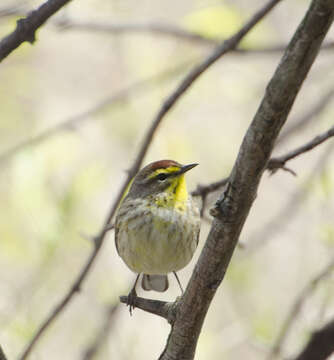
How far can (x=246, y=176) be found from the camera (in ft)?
6.35

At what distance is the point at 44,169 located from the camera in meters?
5.81

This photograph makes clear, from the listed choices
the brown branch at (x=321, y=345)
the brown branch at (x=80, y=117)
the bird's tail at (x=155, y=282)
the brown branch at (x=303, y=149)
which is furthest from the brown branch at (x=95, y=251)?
the brown branch at (x=321, y=345)

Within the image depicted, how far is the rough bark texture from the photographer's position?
1.69 m

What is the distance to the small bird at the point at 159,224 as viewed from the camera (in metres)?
4.24

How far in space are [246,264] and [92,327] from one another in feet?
5.86

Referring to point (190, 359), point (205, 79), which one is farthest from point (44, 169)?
point (190, 359)

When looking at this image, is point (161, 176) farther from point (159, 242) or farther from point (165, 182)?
point (159, 242)

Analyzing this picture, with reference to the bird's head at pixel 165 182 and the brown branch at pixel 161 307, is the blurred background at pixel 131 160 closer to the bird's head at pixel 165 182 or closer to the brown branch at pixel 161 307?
the bird's head at pixel 165 182

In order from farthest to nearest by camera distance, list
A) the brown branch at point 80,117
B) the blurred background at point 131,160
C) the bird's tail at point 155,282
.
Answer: the blurred background at point 131,160 → the brown branch at point 80,117 → the bird's tail at point 155,282

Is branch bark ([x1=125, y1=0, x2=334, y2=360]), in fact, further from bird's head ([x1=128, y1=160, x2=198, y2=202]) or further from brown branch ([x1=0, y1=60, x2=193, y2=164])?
brown branch ([x1=0, y1=60, x2=193, y2=164])

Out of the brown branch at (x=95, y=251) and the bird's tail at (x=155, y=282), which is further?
the bird's tail at (x=155, y=282)

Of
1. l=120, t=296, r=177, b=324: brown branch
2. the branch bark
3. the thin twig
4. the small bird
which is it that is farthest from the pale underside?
the branch bark

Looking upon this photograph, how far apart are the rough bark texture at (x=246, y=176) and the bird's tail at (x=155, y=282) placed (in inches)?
88.4

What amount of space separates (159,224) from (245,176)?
2.41 meters
